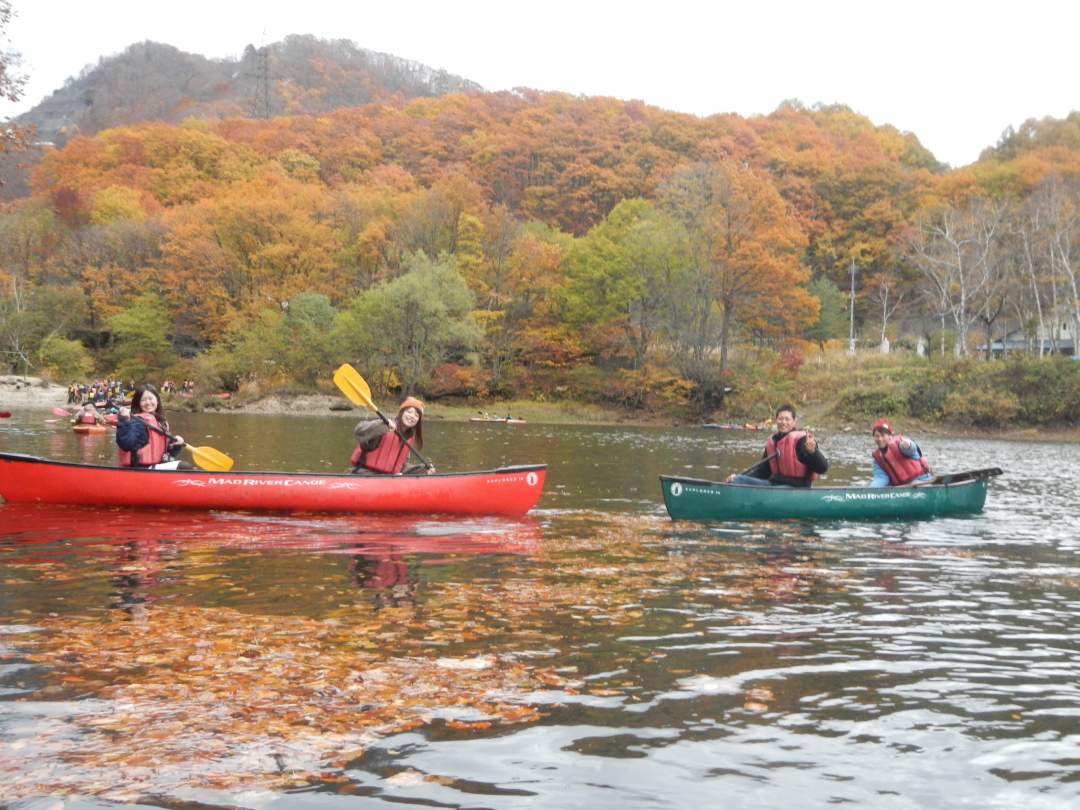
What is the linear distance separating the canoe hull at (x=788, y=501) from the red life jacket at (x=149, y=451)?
22.5ft

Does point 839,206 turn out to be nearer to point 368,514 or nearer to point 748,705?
point 368,514

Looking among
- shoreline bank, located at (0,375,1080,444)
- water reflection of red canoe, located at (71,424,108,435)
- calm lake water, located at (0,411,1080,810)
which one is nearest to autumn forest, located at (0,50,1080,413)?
shoreline bank, located at (0,375,1080,444)

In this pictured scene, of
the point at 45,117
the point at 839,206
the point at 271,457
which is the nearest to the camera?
the point at 271,457

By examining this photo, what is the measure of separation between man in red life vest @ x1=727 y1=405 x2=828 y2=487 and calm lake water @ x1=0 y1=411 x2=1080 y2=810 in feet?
5.59

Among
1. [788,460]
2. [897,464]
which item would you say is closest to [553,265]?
[897,464]

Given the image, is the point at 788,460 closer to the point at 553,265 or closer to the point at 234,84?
the point at 553,265

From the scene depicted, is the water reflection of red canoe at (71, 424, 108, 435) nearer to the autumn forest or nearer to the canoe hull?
the canoe hull

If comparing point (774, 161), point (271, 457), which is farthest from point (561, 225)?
point (271, 457)

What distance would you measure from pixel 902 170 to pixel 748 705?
252 ft

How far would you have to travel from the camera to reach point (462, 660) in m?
6.23

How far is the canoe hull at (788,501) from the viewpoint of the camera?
44.0ft

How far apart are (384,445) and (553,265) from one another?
45835mm

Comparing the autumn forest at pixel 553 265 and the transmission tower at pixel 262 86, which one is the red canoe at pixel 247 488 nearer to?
the autumn forest at pixel 553 265

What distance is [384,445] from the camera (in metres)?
13.6
